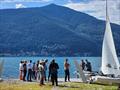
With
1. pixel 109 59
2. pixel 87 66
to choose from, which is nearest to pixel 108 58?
pixel 109 59

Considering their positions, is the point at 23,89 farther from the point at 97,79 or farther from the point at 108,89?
the point at 97,79

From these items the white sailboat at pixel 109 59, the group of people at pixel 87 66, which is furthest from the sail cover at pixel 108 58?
the group of people at pixel 87 66

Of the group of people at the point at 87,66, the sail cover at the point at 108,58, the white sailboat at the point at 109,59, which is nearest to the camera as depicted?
the group of people at the point at 87,66

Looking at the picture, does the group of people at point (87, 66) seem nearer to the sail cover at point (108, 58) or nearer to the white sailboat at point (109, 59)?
the white sailboat at point (109, 59)

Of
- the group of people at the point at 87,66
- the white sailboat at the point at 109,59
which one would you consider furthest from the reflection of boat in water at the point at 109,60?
the group of people at the point at 87,66

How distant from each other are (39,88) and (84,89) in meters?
3.28

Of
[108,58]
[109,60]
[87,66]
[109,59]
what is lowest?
[87,66]

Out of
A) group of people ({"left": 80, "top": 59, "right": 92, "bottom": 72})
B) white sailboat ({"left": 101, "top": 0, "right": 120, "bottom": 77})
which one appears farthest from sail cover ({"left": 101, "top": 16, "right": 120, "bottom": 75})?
group of people ({"left": 80, "top": 59, "right": 92, "bottom": 72})

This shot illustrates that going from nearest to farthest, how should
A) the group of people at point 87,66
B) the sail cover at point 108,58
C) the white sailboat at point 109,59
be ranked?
the group of people at point 87,66, the white sailboat at point 109,59, the sail cover at point 108,58

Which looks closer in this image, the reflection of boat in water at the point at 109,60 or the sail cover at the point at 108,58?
the reflection of boat in water at the point at 109,60

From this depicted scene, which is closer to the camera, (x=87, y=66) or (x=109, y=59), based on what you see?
(x=87, y=66)

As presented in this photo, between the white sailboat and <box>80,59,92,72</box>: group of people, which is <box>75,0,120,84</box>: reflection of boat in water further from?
<box>80,59,92,72</box>: group of people

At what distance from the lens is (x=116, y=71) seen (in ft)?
162

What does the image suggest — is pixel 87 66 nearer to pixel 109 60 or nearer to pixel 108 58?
pixel 109 60
